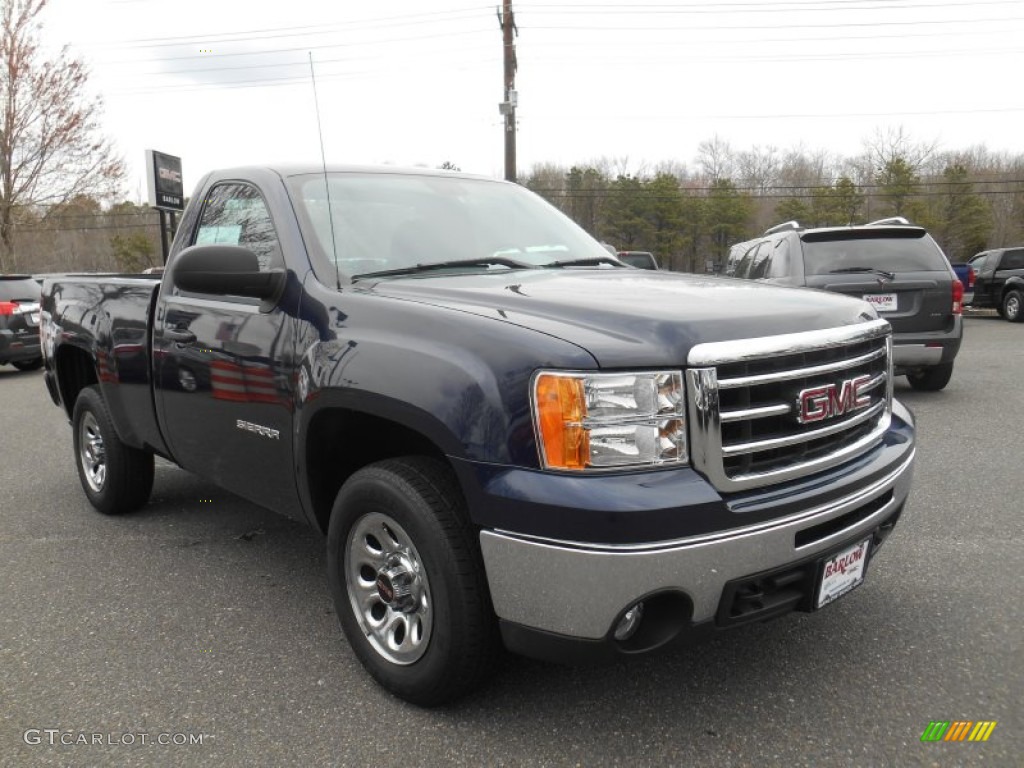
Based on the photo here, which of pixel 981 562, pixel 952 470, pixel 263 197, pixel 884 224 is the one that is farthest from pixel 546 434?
pixel 884 224

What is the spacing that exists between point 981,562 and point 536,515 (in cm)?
268

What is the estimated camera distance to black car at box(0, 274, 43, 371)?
12.0m

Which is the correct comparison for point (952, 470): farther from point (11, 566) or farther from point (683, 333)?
point (11, 566)

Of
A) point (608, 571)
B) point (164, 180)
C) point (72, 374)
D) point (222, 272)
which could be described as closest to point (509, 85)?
point (164, 180)

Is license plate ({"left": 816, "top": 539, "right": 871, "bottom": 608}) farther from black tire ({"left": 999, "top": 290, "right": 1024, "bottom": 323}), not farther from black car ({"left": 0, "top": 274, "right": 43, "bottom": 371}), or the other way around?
black tire ({"left": 999, "top": 290, "right": 1024, "bottom": 323})

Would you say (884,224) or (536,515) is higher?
(884,224)

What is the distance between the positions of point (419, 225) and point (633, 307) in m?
1.29

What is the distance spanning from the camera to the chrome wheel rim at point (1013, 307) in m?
18.0

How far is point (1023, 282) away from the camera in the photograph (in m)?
17.6

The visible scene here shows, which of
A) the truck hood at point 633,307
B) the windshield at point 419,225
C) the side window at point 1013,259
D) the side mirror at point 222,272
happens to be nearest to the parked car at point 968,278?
the side window at point 1013,259

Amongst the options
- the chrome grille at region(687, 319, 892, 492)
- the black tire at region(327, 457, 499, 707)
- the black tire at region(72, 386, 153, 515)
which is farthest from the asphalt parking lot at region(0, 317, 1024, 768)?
the chrome grille at region(687, 319, 892, 492)

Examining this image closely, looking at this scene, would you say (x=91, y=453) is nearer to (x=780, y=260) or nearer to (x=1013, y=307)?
(x=780, y=260)

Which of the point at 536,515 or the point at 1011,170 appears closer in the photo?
the point at 536,515

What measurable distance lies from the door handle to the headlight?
6.51ft
